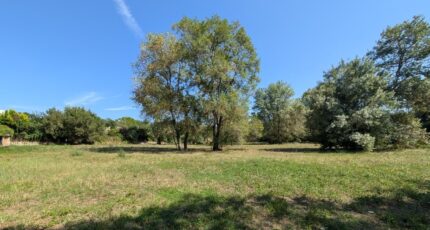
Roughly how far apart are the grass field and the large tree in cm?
1361

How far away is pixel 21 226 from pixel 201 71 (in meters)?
19.4

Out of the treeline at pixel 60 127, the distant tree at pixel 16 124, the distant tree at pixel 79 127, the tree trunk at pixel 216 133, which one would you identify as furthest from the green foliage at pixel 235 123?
the distant tree at pixel 16 124

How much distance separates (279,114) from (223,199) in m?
43.2

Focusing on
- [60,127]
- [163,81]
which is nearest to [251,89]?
[163,81]

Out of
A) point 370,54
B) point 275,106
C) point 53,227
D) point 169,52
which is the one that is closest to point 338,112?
point 370,54

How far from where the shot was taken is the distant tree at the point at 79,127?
139ft

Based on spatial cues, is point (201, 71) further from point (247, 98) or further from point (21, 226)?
point (21, 226)

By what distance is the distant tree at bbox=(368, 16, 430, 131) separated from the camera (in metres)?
21.7

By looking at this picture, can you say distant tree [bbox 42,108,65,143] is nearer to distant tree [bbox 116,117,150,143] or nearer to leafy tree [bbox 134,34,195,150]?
distant tree [bbox 116,117,150,143]

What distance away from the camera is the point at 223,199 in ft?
20.8

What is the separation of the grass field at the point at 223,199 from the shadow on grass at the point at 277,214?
20 mm

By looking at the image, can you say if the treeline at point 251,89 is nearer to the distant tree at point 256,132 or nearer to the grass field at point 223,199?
the grass field at point 223,199

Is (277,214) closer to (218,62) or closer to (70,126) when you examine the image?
(218,62)

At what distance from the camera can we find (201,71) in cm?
2302
